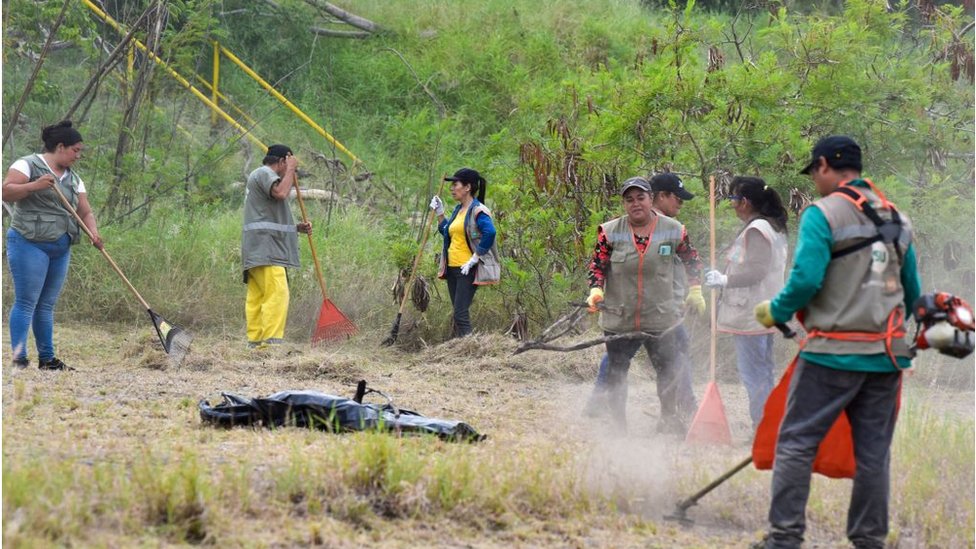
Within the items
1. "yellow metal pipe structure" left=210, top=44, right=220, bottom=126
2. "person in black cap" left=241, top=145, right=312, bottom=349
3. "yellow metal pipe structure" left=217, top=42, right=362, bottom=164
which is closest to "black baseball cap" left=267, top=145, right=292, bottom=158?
"person in black cap" left=241, top=145, right=312, bottom=349

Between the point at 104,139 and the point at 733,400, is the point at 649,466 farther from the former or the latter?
the point at 104,139

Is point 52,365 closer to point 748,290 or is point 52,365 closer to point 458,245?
point 458,245

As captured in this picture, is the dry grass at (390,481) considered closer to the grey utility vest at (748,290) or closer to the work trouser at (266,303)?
the grey utility vest at (748,290)

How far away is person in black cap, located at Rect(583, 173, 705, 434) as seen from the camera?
23.7 ft

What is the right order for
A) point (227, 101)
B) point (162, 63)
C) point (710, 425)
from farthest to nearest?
point (227, 101)
point (162, 63)
point (710, 425)

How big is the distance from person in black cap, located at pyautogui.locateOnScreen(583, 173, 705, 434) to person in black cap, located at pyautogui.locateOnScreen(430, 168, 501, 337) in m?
2.78

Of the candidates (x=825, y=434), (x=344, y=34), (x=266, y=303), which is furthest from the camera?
(x=344, y=34)

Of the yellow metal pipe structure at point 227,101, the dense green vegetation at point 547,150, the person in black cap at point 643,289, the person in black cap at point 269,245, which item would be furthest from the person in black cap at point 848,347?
the yellow metal pipe structure at point 227,101

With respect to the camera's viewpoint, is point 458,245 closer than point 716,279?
No

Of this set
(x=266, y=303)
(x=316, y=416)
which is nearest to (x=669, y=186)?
(x=316, y=416)

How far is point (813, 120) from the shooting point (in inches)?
388

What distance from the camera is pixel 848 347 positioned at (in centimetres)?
456

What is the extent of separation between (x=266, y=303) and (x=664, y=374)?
163 inches

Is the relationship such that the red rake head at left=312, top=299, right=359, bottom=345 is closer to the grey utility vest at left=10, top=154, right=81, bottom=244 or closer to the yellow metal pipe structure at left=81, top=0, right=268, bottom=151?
the grey utility vest at left=10, top=154, right=81, bottom=244
